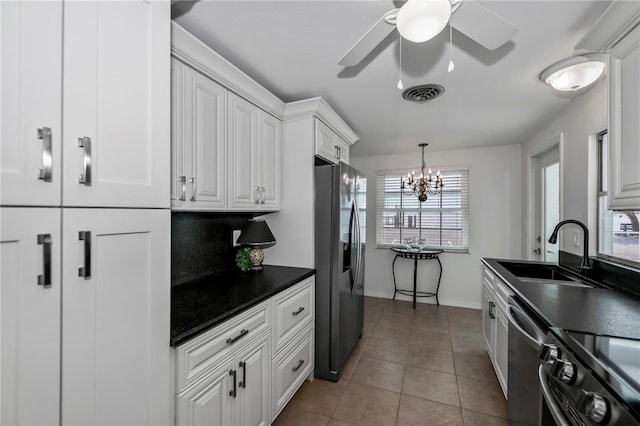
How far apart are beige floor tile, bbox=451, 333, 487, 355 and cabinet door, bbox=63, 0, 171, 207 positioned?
3.06m

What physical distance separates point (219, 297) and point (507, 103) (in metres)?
2.80

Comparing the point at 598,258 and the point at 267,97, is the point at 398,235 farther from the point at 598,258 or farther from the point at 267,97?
the point at 267,97

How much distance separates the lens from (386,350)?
2.78 metres

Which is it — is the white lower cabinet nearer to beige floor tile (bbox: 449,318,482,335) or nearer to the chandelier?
beige floor tile (bbox: 449,318,482,335)

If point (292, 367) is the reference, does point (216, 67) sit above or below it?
above

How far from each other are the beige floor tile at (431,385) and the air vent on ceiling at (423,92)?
2.35 m

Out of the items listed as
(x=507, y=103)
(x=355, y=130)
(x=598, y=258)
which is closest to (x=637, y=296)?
(x=598, y=258)

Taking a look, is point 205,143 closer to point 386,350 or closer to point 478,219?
point 386,350

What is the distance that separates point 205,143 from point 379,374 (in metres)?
2.29

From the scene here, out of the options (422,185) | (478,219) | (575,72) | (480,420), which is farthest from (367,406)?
(478,219)

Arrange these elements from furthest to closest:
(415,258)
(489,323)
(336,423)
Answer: (415,258), (489,323), (336,423)

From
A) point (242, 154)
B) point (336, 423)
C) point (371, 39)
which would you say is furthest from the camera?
point (242, 154)

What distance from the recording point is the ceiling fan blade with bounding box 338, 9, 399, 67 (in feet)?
3.70

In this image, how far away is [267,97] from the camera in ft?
7.04
